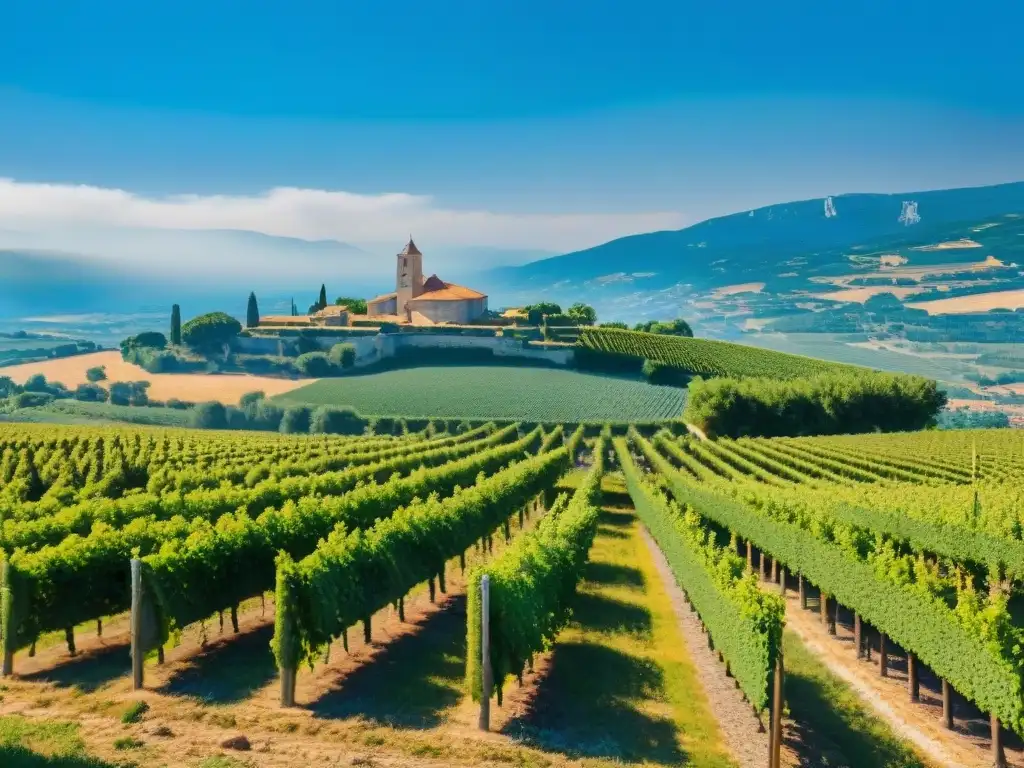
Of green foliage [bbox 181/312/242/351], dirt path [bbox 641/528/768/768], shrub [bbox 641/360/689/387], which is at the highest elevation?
green foliage [bbox 181/312/242/351]

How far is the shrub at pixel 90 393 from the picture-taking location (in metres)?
120

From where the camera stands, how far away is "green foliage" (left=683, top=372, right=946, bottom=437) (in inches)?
3066

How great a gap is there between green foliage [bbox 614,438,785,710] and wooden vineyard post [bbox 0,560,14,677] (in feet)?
44.1

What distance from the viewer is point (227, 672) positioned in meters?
15.7

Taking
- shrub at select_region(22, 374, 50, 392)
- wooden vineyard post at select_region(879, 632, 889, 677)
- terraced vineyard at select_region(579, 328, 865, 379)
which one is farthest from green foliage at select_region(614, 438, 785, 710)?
shrub at select_region(22, 374, 50, 392)

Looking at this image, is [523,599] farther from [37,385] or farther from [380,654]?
[37,385]

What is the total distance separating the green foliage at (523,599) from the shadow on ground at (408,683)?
0.86 metres

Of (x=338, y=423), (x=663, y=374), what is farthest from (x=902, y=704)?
(x=663, y=374)

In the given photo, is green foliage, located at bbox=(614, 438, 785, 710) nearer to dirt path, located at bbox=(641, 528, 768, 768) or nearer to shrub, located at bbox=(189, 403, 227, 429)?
dirt path, located at bbox=(641, 528, 768, 768)

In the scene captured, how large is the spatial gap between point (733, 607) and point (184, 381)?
11643cm

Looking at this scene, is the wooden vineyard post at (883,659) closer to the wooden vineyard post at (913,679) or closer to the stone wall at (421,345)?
the wooden vineyard post at (913,679)

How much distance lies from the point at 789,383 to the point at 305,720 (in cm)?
7402

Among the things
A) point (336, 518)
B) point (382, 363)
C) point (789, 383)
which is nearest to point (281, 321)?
point (382, 363)

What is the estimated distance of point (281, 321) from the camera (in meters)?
139
